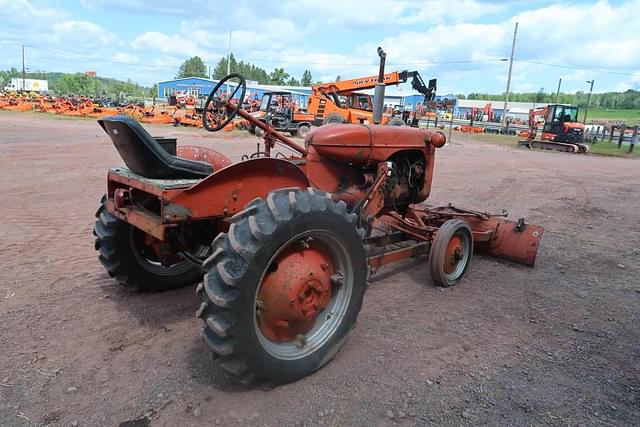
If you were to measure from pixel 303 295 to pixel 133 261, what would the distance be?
168cm

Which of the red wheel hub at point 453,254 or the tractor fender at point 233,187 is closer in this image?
the tractor fender at point 233,187

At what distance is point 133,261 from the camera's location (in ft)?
12.3

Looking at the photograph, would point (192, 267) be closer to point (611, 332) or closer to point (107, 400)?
point (107, 400)

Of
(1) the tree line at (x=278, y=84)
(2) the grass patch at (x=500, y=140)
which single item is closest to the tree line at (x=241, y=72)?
(1) the tree line at (x=278, y=84)

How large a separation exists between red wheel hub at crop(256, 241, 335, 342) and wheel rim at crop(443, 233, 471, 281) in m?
1.94

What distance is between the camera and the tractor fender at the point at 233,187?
2.84 m

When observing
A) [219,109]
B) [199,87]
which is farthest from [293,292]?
[199,87]

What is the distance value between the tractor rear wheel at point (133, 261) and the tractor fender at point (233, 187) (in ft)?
2.70

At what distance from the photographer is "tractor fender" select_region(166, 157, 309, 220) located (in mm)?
2838

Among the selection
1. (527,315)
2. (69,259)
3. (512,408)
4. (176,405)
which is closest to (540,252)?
(527,315)

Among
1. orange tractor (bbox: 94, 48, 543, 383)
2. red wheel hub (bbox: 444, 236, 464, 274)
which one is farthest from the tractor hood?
red wheel hub (bbox: 444, 236, 464, 274)

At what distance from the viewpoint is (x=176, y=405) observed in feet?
8.40

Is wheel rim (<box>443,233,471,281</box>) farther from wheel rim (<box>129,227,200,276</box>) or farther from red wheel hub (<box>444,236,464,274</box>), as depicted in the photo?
wheel rim (<box>129,227,200,276</box>)

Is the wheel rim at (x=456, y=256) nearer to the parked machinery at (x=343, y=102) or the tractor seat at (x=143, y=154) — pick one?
the tractor seat at (x=143, y=154)
